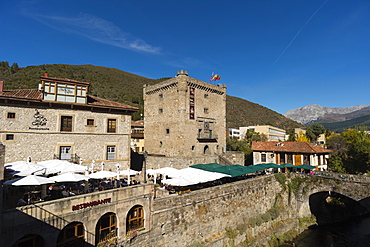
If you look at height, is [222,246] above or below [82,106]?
below

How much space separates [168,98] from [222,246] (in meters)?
19.7

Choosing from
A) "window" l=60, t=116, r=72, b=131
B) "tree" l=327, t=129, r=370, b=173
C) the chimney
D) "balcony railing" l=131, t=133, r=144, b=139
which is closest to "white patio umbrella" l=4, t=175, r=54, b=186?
"window" l=60, t=116, r=72, b=131

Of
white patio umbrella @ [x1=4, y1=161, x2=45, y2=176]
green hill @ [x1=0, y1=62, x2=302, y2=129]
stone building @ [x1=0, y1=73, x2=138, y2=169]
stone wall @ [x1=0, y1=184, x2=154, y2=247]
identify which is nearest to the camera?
stone wall @ [x1=0, y1=184, x2=154, y2=247]

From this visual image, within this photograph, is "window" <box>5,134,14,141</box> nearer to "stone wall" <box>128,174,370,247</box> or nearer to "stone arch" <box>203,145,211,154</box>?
"stone wall" <box>128,174,370,247</box>

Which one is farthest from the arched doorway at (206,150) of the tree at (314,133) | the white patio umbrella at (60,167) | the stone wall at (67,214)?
the tree at (314,133)

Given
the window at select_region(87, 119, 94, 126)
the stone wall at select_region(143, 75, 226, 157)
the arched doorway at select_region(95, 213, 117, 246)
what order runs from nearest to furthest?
the arched doorway at select_region(95, 213, 117, 246)
the window at select_region(87, 119, 94, 126)
the stone wall at select_region(143, 75, 226, 157)

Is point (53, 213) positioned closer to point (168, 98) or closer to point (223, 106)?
point (168, 98)

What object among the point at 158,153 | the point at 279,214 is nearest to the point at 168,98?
the point at 158,153

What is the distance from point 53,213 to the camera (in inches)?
427

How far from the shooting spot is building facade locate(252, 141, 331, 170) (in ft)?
106

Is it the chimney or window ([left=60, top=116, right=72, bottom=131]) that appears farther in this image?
the chimney

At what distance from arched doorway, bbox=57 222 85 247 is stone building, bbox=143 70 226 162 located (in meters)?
16.9

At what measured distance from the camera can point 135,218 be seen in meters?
14.1

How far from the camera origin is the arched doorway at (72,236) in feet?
37.6
